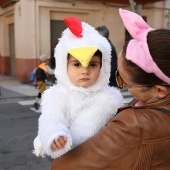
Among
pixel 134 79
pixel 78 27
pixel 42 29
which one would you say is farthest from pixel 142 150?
pixel 42 29

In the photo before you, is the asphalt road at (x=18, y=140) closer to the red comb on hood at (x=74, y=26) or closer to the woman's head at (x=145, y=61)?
the red comb on hood at (x=74, y=26)

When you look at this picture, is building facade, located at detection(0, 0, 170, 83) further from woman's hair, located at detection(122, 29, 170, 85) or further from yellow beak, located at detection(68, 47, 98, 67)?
woman's hair, located at detection(122, 29, 170, 85)

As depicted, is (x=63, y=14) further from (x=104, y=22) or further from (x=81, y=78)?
(x=81, y=78)

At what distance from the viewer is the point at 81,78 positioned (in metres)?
1.61

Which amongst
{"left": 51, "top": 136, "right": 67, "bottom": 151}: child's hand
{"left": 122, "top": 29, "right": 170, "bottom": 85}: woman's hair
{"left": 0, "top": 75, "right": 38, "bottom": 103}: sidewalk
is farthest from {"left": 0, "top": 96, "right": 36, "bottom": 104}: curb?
{"left": 122, "top": 29, "right": 170, "bottom": 85}: woman's hair

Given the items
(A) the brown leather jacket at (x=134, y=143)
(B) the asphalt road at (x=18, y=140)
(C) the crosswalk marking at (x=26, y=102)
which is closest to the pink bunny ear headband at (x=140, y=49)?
(A) the brown leather jacket at (x=134, y=143)

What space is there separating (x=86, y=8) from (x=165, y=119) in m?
12.2

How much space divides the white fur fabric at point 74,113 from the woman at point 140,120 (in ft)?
0.91

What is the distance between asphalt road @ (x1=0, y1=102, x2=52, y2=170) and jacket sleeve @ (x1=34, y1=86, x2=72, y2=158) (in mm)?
2414

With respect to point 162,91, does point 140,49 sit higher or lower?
higher

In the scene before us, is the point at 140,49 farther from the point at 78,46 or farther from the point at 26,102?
the point at 26,102

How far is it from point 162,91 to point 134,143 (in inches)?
8.8

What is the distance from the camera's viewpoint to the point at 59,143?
4.06 ft

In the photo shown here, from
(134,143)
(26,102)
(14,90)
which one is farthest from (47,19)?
(134,143)
